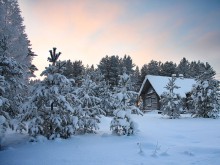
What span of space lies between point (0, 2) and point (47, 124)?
16.7 m

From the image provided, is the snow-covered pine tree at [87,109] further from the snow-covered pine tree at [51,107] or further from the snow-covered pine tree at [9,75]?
the snow-covered pine tree at [9,75]

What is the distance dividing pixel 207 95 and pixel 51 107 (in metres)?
19.6

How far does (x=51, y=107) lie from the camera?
13211mm

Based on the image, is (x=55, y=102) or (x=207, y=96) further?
(x=207, y=96)

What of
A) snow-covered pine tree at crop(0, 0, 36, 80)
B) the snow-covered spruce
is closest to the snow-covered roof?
snow-covered pine tree at crop(0, 0, 36, 80)

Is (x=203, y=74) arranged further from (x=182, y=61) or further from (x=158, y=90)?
(x=182, y=61)

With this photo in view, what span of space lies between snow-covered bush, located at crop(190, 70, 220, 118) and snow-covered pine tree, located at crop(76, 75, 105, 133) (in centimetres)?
1562

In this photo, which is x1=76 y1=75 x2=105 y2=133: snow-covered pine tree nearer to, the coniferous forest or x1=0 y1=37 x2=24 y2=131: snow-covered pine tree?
the coniferous forest

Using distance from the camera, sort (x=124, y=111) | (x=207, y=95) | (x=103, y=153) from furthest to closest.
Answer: (x=207, y=95), (x=124, y=111), (x=103, y=153)

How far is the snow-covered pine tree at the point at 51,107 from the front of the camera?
41.2 feet

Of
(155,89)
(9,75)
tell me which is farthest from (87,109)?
(155,89)

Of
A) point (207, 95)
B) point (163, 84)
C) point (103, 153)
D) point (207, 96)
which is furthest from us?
point (163, 84)

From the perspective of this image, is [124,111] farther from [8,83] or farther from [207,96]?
[207,96]

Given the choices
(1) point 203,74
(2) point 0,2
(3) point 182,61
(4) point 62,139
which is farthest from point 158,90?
(3) point 182,61
